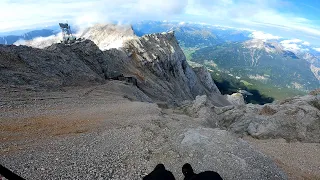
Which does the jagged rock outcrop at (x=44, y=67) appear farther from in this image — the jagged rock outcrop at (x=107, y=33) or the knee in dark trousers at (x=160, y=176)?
the jagged rock outcrop at (x=107, y=33)

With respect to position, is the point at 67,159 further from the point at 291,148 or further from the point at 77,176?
the point at 291,148

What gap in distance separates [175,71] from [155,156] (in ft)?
248

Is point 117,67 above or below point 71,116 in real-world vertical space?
below

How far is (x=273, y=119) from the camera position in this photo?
31.2m

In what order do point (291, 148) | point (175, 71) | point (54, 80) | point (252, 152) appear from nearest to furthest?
point (252, 152), point (291, 148), point (54, 80), point (175, 71)

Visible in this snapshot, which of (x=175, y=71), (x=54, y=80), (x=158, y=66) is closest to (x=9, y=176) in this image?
(x=54, y=80)

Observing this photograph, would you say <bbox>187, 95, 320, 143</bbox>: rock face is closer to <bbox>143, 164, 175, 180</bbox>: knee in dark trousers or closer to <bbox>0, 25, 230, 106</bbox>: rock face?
<bbox>0, 25, 230, 106</bbox>: rock face

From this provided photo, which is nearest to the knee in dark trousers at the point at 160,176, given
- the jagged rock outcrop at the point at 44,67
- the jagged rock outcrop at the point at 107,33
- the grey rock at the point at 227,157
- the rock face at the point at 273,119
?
the grey rock at the point at 227,157

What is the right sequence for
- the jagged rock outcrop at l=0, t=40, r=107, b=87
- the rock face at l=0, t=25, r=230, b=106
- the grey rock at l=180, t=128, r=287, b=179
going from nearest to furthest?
1. the grey rock at l=180, t=128, r=287, b=179
2. the jagged rock outcrop at l=0, t=40, r=107, b=87
3. the rock face at l=0, t=25, r=230, b=106

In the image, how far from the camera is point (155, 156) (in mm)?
17969

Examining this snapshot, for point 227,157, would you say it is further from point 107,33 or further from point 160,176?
point 107,33

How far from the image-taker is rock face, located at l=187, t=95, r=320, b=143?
29.3 meters

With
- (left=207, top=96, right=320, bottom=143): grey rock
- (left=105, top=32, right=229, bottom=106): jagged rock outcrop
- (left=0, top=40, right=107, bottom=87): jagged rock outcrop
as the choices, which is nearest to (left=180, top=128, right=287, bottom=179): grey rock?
(left=207, top=96, right=320, bottom=143): grey rock

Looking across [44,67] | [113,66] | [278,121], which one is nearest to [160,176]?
[278,121]
